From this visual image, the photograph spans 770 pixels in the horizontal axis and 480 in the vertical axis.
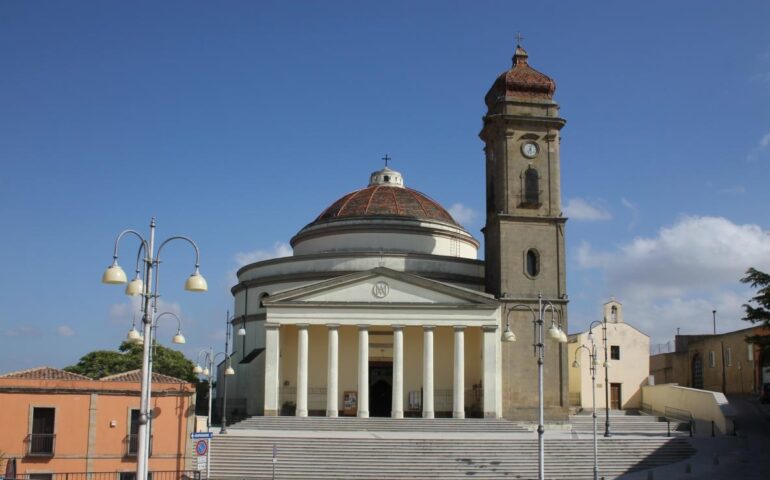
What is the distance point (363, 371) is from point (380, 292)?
4.81 m

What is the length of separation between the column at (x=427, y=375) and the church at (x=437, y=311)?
0.06 metres

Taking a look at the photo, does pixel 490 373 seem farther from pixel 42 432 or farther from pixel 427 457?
pixel 42 432

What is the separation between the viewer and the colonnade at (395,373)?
173 ft

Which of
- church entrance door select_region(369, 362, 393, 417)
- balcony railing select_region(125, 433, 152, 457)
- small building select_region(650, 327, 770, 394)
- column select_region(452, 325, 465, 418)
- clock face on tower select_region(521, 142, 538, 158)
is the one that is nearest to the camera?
balcony railing select_region(125, 433, 152, 457)

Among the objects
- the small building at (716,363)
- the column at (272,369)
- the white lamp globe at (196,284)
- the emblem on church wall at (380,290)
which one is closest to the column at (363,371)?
the emblem on church wall at (380,290)

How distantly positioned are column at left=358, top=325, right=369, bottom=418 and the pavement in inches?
650

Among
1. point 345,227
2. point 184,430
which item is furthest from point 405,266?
point 184,430

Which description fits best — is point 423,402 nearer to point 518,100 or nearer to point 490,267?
point 490,267

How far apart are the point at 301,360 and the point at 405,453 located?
470 inches

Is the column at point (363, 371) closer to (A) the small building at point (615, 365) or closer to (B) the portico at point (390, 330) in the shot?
(B) the portico at point (390, 330)

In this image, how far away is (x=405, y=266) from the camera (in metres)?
61.6

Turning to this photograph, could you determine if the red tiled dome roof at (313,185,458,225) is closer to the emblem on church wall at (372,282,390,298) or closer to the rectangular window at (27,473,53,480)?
the emblem on church wall at (372,282,390,298)

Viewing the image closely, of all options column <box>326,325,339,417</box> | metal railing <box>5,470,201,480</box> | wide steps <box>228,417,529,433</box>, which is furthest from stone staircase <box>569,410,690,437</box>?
metal railing <box>5,470,201,480</box>

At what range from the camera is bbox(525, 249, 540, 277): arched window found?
55.8 m
